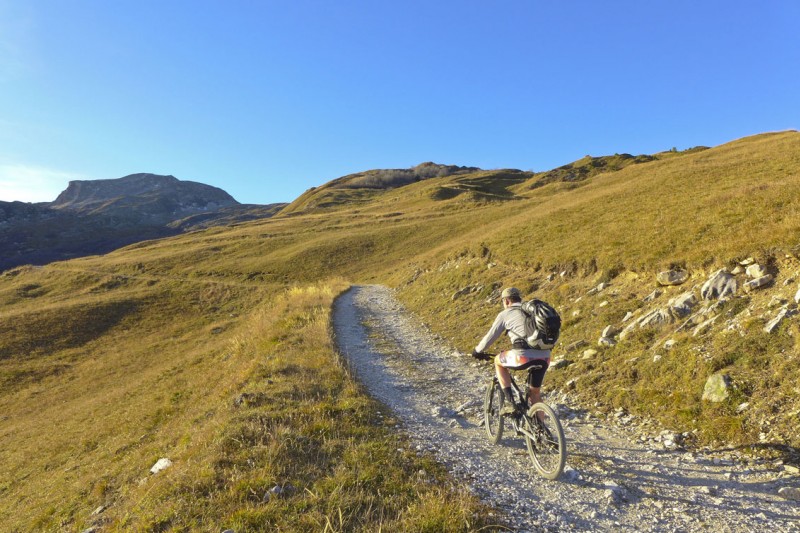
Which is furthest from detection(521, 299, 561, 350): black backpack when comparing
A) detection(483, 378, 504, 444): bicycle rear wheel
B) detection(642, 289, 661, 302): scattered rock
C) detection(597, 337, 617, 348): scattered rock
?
detection(642, 289, 661, 302): scattered rock

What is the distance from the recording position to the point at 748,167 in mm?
27469

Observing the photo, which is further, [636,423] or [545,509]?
[636,423]

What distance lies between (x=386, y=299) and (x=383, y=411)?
861 inches

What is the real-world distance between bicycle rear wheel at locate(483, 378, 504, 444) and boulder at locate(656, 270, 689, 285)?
804cm

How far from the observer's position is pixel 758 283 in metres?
10.1

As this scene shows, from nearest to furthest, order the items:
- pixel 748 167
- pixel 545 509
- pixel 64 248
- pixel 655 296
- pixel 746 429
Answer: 1. pixel 545 509
2. pixel 746 429
3. pixel 655 296
4. pixel 748 167
5. pixel 64 248

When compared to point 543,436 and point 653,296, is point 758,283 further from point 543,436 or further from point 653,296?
point 543,436

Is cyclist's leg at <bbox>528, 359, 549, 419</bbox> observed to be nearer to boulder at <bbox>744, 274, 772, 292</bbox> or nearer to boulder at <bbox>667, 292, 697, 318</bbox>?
boulder at <bbox>667, 292, 697, 318</bbox>

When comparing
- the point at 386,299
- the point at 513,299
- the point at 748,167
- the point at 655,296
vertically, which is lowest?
the point at 386,299

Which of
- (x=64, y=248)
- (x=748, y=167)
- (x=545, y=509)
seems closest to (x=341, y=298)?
(x=545, y=509)

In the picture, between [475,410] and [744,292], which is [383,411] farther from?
[744,292]

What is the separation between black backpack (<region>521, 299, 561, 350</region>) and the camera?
6508mm

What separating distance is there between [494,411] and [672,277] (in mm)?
8414

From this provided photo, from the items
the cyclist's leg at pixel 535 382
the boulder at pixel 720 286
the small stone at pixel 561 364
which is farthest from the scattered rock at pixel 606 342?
the cyclist's leg at pixel 535 382
